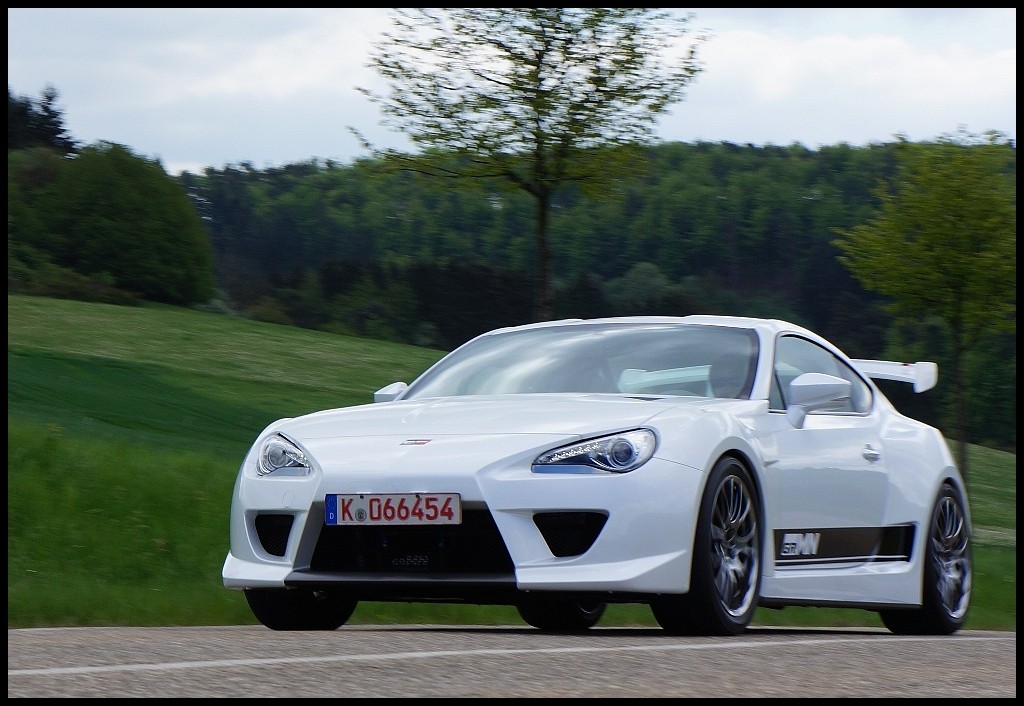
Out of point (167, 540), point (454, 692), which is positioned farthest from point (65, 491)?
point (454, 692)

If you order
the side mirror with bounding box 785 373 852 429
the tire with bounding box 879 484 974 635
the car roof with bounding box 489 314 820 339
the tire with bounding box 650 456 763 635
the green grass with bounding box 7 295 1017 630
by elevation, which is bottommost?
the green grass with bounding box 7 295 1017 630

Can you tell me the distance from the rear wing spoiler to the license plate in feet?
10.9

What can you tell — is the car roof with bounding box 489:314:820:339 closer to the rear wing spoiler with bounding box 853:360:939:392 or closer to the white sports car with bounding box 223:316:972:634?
the white sports car with bounding box 223:316:972:634

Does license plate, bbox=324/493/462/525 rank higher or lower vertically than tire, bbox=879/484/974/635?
higher

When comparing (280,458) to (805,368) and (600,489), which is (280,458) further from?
(805,368)

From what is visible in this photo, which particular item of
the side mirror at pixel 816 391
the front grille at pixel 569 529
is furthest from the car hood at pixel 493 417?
the side mirror at pixel 816 391

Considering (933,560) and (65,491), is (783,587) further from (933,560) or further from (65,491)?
(65,491)

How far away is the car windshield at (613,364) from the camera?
7.25 meters

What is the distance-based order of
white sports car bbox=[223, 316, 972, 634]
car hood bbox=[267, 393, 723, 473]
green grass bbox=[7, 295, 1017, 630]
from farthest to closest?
green grass bbox=[7, 295, 1017, 630] → car hood bbox=[267, 393, 723, 473] → white sports car bbox=[223, 316, 972, 634]

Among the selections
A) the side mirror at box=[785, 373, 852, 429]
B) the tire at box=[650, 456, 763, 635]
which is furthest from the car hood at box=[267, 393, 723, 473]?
the side mirror at box=[785, 373, 852, 429]

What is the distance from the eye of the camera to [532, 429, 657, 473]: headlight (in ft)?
20.0

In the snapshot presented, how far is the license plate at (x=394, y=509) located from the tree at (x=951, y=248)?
729 inches

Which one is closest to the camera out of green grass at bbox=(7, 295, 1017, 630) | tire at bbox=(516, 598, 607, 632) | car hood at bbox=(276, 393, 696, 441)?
car hood at bbox=(276, 393, 696, 441)

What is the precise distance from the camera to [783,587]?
684cm
